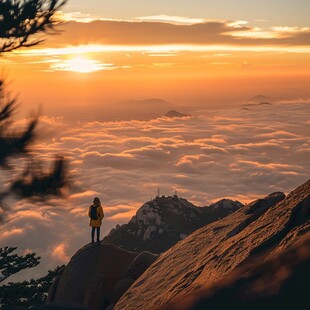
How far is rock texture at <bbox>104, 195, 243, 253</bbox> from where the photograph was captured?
6167 centimetres

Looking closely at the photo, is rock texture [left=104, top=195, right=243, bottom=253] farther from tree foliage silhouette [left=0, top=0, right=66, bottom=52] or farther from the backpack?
tree foliage silhouette [left=0, top=0, right=66, bottom=52]

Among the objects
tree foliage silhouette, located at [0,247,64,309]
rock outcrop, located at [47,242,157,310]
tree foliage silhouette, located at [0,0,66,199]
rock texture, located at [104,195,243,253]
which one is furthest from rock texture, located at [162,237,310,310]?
rock texture, located at [104,195,243,253]

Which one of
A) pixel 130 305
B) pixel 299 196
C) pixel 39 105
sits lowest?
pixel 130 305

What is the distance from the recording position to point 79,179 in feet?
32.3

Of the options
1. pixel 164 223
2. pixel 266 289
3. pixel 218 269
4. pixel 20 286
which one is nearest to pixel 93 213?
pixel 20 286

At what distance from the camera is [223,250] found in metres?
8.35

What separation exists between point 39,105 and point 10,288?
12.2m

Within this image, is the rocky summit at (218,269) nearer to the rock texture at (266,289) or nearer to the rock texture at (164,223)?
the rock texture at (266,289)

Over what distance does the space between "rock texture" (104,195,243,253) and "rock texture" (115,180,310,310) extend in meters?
46.3

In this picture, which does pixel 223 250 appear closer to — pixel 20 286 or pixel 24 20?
pixel 24 20

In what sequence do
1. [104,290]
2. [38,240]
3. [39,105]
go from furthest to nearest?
[38,240] < [104,290] < [39,105]

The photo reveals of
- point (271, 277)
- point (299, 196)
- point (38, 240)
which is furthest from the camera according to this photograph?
point (38, 240)

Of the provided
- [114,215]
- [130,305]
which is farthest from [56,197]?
[114,215]

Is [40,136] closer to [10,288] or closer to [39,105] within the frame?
[39,105]
